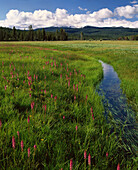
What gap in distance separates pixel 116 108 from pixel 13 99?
378 cm

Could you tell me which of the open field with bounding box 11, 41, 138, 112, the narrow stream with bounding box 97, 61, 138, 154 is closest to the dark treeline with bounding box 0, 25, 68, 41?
the open field with bounding box 11, 41, 138, 112

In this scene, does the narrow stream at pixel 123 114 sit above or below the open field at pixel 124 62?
below

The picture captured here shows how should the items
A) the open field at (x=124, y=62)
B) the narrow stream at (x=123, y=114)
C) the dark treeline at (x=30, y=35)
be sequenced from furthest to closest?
the dark treeline at (x=30, y=35) → the open field at (x=124, y=62) → the narrow stream at (x=123, y=114)

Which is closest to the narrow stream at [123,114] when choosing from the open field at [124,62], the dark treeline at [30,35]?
the open field at [124,62]

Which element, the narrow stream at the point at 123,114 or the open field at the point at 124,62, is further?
the open field at the point at 124,62

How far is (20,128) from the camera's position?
9.25 feet

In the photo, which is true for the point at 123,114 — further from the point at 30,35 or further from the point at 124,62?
the point at 30,35

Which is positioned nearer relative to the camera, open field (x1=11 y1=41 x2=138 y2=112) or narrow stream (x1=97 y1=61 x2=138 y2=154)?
narrow stream (x1=97 y1=61 x2=138 y2=154)

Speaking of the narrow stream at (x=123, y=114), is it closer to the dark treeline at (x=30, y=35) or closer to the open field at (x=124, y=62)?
the open field at (x=124, y=62)

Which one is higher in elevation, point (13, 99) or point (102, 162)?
point (13, 99)

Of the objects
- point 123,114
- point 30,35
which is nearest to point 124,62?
point 123,114

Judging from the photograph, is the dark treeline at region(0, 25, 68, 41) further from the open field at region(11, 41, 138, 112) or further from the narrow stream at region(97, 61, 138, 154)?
the narrow stream at region(97, 61, 138, 154)

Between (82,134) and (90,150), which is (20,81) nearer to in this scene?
→ (82,134)

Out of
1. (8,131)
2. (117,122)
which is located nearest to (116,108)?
(117,122)
